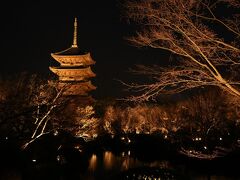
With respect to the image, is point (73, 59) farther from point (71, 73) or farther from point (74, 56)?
point (71, 73)

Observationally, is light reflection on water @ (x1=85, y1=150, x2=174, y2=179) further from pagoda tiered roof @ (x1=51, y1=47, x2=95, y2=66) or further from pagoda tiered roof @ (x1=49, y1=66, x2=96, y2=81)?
pagoda tiered roof @ (x1=51, y1=47, x2=95, y2=66)

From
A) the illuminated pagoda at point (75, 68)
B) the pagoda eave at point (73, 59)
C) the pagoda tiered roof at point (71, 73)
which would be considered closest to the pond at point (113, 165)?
the illuminated pagoda at point (75, 68)

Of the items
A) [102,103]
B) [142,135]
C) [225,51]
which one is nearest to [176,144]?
[142,135]

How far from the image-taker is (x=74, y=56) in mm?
38281

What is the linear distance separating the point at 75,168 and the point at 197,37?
15.5 m

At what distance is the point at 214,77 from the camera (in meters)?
5.93

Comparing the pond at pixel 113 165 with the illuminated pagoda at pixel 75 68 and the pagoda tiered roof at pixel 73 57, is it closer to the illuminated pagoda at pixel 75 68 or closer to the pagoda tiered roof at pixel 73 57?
the illuminated pagoda at pixel 75 68

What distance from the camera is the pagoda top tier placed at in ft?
126

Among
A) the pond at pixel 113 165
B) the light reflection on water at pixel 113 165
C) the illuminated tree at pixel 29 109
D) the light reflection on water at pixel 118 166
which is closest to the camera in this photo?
the illuminated tree at pixel 29 109

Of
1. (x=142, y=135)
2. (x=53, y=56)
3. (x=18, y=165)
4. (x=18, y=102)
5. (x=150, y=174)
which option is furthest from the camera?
(x=53, y=56)

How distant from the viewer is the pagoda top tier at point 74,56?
126 ft

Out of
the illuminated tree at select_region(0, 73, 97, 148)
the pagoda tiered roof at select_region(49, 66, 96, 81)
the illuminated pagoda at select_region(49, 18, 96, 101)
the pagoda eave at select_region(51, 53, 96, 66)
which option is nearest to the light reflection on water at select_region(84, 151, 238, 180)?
the illuminated tree at select_region(0, 73, 97, 148)

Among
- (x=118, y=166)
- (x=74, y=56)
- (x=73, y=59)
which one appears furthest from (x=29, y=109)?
(x=73, y=59)

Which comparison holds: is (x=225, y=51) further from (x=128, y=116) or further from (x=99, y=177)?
(x=128, y=116)
